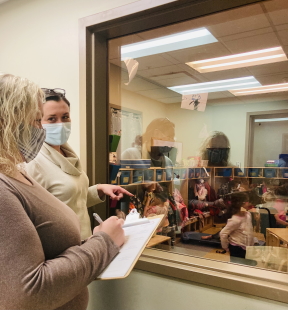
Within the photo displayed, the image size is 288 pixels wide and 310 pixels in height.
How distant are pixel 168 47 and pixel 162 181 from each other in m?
1.11

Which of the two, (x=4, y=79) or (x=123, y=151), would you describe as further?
(x=123, y=151)

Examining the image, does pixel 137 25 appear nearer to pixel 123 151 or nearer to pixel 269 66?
pixel 123 151

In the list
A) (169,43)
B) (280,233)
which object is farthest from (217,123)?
(280,233)

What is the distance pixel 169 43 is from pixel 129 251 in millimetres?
1741

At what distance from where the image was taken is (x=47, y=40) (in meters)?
1.61

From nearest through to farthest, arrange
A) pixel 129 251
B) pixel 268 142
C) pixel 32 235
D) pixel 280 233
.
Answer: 1. pixel 32 235
2. pixel 129 251
3. pixel 280 233
4. pixel 268 142

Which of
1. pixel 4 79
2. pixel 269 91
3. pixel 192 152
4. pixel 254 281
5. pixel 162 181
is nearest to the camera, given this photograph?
pixel 4 79

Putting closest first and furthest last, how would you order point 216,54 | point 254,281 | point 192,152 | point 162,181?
point 254,281 → point 162,181 → point 216,54 → point 192,152

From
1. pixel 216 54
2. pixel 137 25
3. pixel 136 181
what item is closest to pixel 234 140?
pixel 216 54

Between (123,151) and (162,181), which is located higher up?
(123,151)

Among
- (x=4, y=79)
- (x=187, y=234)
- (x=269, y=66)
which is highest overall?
(x=269, y=66)

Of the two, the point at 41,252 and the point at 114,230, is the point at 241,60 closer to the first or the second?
the point at 114,230

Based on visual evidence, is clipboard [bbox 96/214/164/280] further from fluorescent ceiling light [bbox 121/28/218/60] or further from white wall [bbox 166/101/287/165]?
white wall [bbox 166/101/287/165]

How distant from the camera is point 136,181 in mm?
1951
